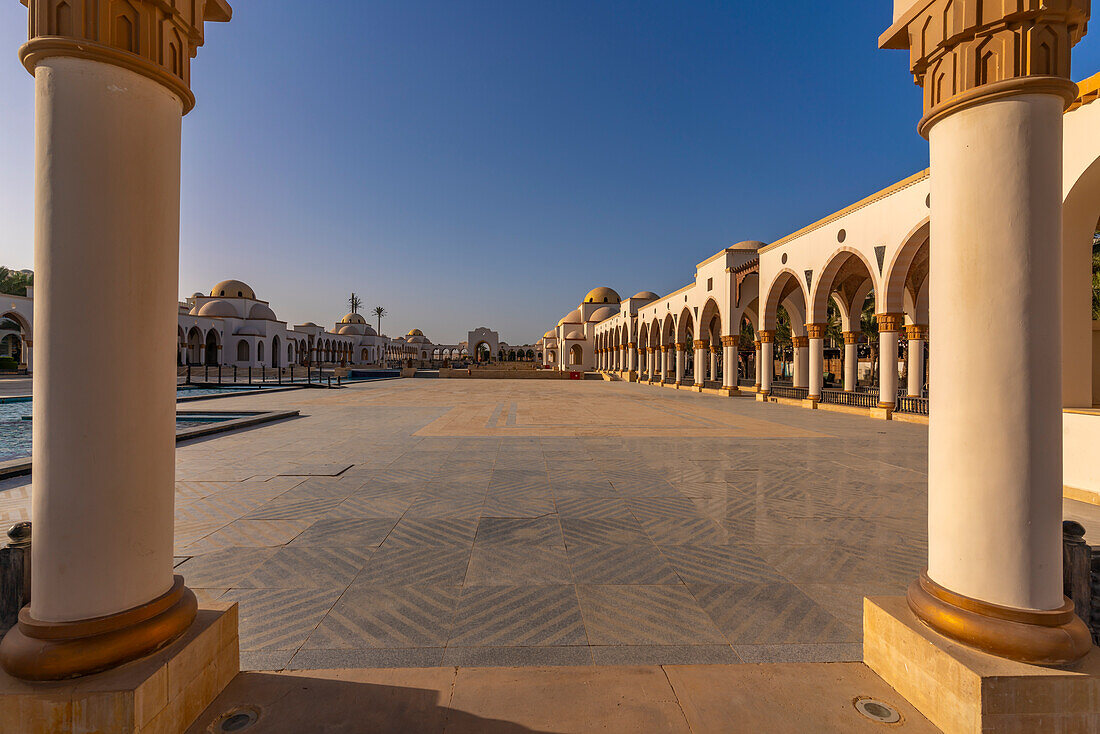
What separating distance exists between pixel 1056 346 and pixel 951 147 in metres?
0.99

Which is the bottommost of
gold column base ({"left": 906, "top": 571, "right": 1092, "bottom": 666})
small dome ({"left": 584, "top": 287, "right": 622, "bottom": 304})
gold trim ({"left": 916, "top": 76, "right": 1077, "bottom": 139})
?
gold column base ({"left": 906, "top": 571, "right": 1092, "bottom": 666})

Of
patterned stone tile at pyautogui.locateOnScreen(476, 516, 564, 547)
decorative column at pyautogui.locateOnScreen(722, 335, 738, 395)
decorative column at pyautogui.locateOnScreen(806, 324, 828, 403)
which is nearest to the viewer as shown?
patterned stone tile at pyautogui.locateOnScreen(476, 516, 564, 547)

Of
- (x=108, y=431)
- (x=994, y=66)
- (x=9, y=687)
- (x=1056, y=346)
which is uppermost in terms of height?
(x=994, y=66)

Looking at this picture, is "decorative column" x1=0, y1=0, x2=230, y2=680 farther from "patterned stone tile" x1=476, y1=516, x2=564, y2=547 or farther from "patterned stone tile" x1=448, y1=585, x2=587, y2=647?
"patterned stone tile" x1=476, y1=516, x2=564, y2=547

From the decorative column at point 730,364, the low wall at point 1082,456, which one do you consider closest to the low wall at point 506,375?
the decorative column at point 730,364

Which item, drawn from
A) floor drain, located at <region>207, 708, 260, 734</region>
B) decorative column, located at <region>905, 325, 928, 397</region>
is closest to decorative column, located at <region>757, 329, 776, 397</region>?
decorative column, located at <region>905, 325, 928, 397</region>

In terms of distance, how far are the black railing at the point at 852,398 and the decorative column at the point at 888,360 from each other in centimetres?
76

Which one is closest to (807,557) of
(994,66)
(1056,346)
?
(1056,346)

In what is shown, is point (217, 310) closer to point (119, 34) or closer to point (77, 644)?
point (119, 34)

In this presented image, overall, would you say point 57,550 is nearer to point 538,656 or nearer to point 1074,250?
point 538,656

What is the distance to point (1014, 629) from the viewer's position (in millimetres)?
2098

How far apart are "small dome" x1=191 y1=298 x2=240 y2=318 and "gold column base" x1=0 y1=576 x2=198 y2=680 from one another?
68.4 meters

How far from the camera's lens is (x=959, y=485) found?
2.27 m

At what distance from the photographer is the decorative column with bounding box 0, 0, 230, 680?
2.00 metres
